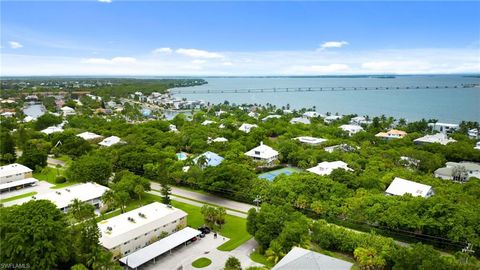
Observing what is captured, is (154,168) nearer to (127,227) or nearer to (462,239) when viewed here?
(127,227)

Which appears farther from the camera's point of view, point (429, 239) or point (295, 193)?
point (295, 193)

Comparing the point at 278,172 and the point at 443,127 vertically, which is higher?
the point at 443,127

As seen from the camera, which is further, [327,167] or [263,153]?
→ [263,153]

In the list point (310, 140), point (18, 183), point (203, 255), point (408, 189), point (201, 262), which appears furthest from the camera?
point (310, 140)

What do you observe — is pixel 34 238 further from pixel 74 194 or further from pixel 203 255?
pixel 74 194

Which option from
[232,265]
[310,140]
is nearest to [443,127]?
[310,140]

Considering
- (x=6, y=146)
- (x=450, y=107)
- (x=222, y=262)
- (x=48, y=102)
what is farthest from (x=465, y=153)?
(x=48, y=102)

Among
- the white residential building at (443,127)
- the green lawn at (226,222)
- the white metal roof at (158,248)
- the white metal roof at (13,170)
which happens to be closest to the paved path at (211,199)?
the green lawn at (226,222)
